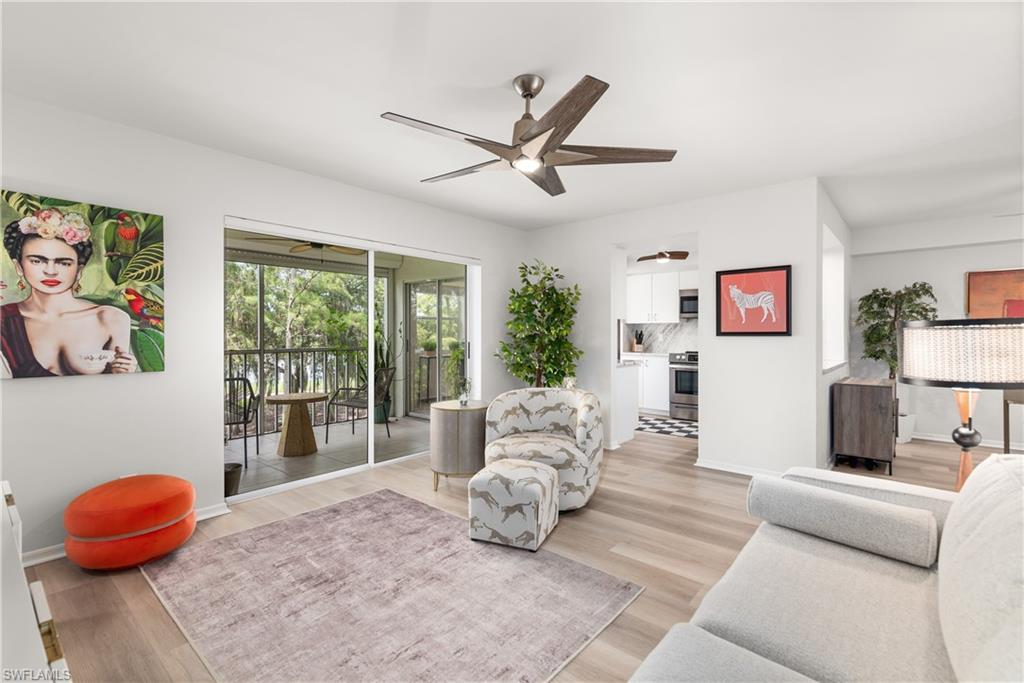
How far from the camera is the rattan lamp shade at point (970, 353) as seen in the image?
4.70ft

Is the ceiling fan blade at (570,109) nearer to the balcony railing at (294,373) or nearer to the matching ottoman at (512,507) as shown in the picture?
the matching ottoman at (512,507)

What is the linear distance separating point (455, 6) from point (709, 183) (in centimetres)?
291

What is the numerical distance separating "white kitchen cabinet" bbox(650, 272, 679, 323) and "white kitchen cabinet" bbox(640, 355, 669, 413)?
641 millimetres

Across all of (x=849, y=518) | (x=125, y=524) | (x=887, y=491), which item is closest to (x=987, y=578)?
(x=849, y=518)

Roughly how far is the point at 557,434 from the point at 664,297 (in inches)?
178

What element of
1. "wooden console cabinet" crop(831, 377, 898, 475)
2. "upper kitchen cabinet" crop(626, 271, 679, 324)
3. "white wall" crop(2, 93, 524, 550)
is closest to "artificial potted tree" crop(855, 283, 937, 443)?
"wooden console cabinet" crop(831, 377, 898, 475)

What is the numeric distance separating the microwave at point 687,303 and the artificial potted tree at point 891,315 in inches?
81.7

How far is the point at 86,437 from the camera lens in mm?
2793

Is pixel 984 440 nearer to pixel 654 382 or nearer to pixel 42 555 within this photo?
pixel 654 382

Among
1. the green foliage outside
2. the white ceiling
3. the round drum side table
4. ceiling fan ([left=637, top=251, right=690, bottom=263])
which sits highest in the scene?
the white ceiling

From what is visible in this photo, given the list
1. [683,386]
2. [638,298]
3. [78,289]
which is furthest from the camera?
[638,298]

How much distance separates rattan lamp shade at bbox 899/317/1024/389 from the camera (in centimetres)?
143

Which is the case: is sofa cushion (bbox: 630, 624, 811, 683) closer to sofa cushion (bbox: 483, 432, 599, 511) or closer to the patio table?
sofa cushion (bbox: 483, 432, 599, 511)

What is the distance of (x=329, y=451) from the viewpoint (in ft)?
15.2
